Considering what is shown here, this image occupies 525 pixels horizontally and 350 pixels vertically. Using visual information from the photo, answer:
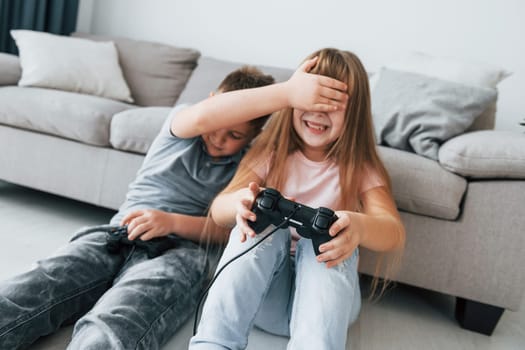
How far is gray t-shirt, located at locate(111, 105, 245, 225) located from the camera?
4.13ft

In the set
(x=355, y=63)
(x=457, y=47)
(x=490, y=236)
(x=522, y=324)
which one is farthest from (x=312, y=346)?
(x=457, y=47)

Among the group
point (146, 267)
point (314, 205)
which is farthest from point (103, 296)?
point (314, 205)

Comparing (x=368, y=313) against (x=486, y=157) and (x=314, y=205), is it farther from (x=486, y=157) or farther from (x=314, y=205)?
(x=486, y=157)

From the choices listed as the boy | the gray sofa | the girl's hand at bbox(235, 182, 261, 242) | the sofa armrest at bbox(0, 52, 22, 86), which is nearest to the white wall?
the gray sofa

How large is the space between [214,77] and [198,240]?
1.13 metres

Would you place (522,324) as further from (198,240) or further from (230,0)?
(230,0)

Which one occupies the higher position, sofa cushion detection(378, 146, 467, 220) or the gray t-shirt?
sofa cushion detection(378, 146, 467, 220)

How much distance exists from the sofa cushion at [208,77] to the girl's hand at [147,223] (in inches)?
42.1

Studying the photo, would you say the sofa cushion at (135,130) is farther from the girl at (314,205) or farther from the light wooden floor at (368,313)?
the girl at (314,205)

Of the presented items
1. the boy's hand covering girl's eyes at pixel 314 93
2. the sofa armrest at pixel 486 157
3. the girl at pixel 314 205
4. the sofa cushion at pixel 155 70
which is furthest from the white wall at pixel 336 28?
the boy's hand covering girl's eyes at pixel 314 93

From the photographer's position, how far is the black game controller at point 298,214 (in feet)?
2.85

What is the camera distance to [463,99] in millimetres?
1583

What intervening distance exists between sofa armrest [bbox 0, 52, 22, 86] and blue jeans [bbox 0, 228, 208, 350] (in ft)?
3.74

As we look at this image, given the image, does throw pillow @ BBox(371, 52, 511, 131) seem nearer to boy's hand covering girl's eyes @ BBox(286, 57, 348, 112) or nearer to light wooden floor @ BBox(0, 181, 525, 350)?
light wooden floor @ BBox(0, 181, 525, 350)
